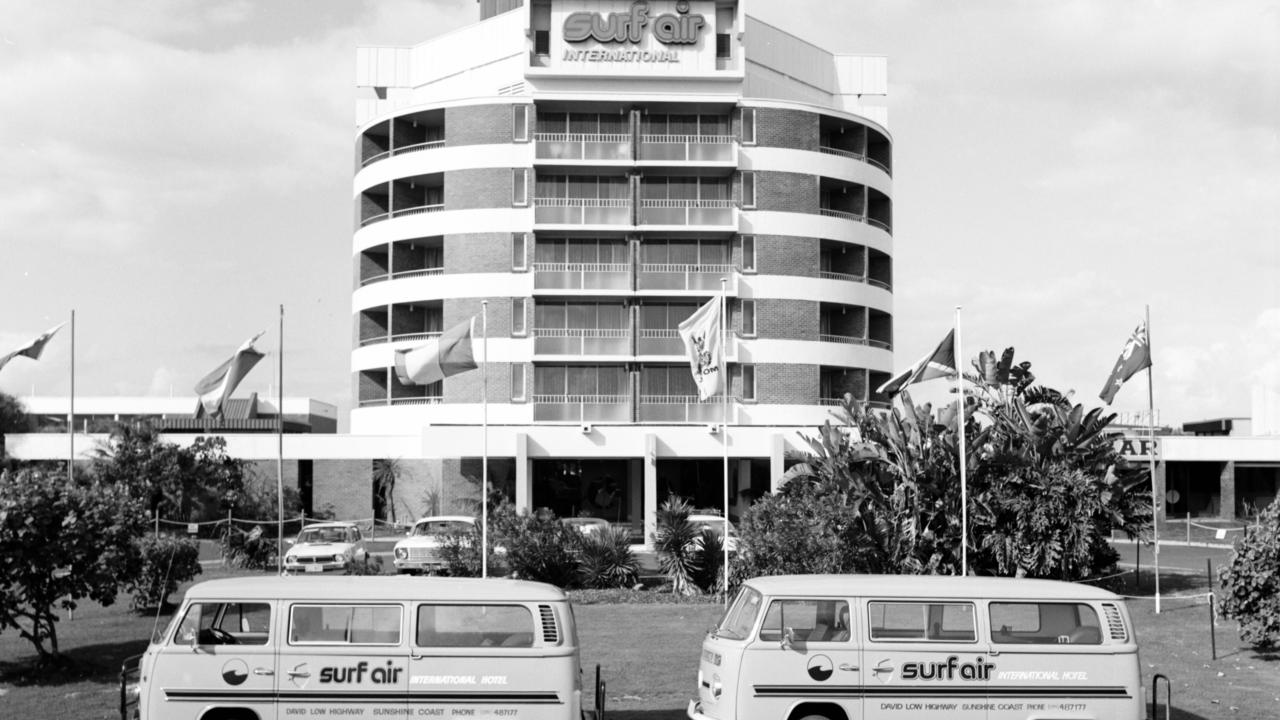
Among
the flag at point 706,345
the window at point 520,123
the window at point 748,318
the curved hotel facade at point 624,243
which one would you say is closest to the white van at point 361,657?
the flag at point 706,345

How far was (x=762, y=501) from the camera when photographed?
28984 mm

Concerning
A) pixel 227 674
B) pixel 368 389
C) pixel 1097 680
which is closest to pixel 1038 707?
pixel 1097 680

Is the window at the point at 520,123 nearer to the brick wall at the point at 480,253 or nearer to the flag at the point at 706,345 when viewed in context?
the brick wall at the point at 480,253

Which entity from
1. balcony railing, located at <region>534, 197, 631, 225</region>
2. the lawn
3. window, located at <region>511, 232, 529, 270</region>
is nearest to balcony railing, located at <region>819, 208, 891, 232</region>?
balcony railing, located at <region>534, 197, 631, 225</region>

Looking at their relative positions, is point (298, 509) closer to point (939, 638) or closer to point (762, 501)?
point (762, 501)

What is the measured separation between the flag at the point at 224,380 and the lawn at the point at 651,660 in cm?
618

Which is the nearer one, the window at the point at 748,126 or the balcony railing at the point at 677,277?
the balcony railing at the point at 677,277

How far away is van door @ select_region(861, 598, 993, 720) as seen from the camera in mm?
13742

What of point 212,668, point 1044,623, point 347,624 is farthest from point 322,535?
point 1044,623

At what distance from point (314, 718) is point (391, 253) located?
44600mm

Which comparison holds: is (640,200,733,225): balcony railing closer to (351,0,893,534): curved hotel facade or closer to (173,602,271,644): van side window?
(351,0,893,534): curved hotel facade

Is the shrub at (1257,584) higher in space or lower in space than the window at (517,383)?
lower

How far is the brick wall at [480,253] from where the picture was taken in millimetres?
54094

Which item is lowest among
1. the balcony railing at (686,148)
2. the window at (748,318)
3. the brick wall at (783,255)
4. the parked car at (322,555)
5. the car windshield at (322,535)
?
the parked car at (322,555)
